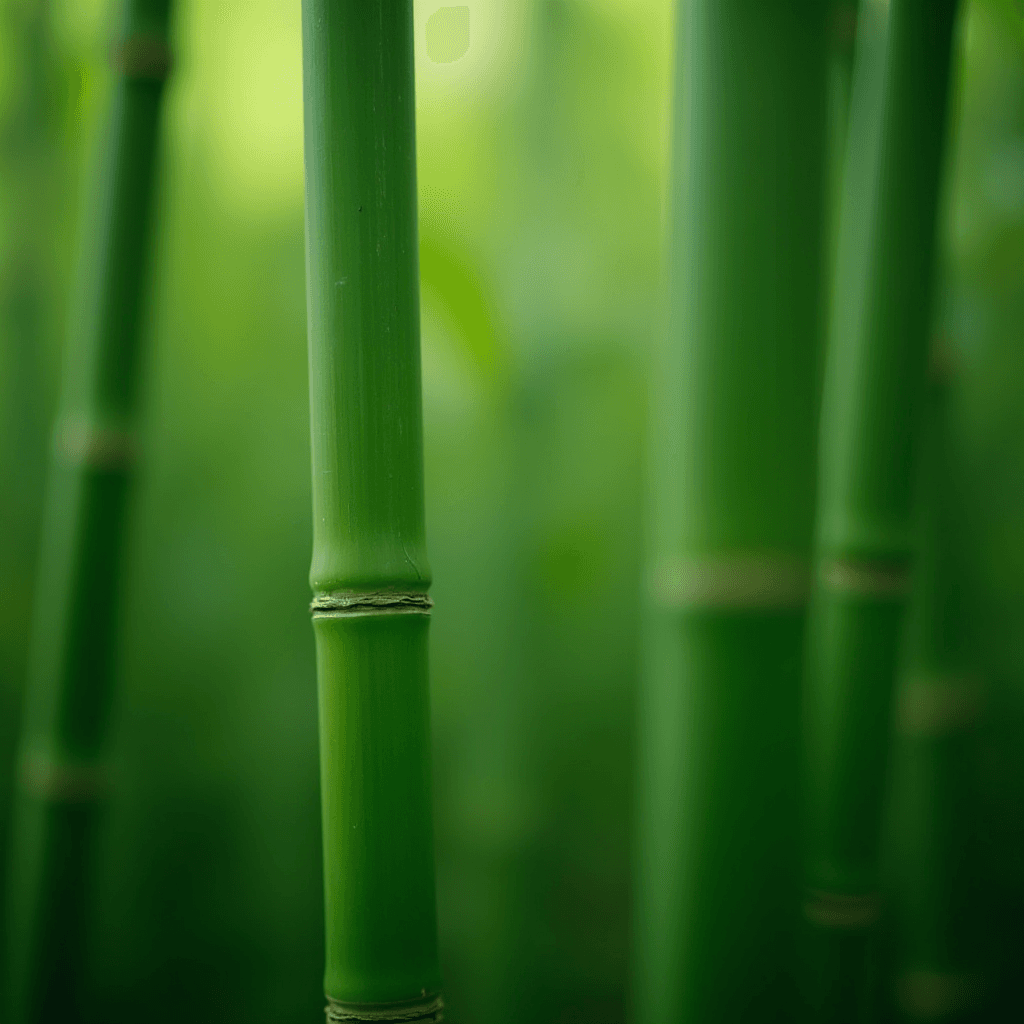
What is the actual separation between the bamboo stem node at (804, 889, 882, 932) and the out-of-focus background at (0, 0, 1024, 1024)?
1.76 feet

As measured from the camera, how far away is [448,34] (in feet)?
3.71

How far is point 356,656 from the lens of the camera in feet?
1.33

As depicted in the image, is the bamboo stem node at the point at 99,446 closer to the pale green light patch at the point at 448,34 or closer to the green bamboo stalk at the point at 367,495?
the green bamboo stalk at the point at 367,495

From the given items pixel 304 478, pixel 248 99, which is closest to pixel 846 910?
pixel 304 478

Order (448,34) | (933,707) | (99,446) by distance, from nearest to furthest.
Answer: (99,446) → (933,707) → (448,34)

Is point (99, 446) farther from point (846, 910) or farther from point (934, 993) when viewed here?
point (934, 993)

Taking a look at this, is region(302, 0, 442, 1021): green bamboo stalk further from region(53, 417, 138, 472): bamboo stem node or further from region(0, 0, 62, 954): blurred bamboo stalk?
region(0, 0, 62, 954): blurred bamboo stalk

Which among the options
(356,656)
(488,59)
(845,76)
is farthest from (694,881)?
(488,59)

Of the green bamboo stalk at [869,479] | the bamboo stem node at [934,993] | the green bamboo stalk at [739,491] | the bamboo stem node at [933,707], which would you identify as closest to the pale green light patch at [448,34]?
the green bamboo stalk at [869,479]

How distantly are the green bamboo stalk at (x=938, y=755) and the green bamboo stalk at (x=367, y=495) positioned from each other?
550 mm

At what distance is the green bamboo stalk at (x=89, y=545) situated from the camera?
2.32 feet

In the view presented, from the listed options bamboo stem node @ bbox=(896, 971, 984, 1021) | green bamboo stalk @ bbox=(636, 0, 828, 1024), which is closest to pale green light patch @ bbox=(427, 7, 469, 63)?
green bamboo stalk @ bbox=(636, 0, 828, 1024)

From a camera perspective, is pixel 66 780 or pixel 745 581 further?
pixel 66 780

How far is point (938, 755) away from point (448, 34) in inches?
38.8
